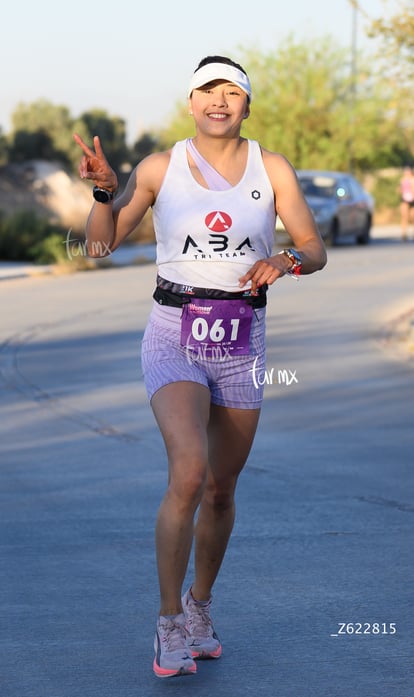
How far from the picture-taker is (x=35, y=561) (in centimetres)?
673

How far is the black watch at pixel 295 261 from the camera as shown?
5.20m

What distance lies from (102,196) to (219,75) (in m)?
0.58

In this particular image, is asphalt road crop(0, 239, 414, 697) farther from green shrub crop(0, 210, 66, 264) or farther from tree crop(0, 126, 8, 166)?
tree crop(0, 126, 8, 166)

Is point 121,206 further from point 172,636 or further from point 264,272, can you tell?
point 172,636

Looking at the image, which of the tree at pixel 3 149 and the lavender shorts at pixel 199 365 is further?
the tree at pixel 3 149

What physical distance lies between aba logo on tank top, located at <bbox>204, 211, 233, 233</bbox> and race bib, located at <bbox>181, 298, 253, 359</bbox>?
0.24 metres

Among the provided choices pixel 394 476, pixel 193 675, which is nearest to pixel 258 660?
pixel 193 675

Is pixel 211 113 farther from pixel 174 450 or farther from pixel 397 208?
pixel 397 208

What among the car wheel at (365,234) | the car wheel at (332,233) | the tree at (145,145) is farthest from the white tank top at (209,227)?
the tree at (145,145)

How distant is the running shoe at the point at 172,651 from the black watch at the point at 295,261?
122 cm

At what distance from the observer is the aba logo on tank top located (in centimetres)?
523

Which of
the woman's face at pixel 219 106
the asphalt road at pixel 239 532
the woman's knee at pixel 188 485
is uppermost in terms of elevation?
the woman's face at pixel 219 106

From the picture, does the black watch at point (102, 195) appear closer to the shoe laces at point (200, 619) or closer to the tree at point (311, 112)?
the shoe laces at point (200, 619)

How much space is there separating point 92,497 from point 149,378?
300 centimetres
